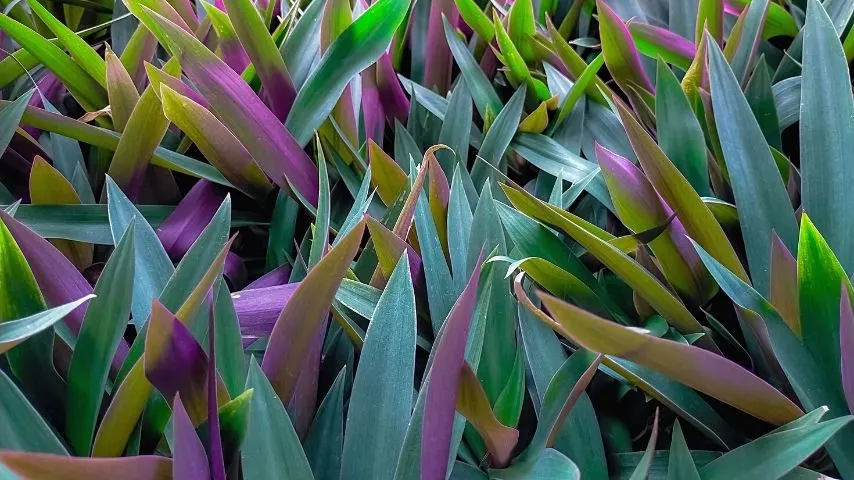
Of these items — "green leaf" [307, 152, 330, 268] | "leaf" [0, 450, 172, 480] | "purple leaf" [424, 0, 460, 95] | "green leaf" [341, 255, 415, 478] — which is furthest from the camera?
"purple leaf" [424, 0, 460, 95]

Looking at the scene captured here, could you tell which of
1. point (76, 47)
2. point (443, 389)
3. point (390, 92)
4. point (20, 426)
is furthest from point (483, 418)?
point (76, 47)

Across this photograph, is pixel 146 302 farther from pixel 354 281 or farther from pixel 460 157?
pixel 460 157

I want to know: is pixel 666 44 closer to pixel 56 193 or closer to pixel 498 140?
pixel 498 140

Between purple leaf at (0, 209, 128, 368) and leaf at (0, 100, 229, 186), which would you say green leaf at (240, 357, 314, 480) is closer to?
purple leaf at (0, 209, 128, 368)

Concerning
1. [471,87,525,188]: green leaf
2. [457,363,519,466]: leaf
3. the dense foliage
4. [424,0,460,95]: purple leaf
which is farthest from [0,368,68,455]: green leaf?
[424,0,460,95]: purple leaf

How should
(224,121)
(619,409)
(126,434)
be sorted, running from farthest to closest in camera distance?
(224,121)
(619,409)
(126,434)

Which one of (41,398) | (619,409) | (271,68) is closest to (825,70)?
(619,409)

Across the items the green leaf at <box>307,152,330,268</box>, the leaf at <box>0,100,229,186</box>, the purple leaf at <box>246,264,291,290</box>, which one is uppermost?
the leaf at <box>0,100,229,186</box>
